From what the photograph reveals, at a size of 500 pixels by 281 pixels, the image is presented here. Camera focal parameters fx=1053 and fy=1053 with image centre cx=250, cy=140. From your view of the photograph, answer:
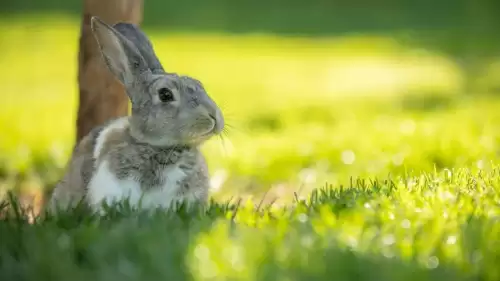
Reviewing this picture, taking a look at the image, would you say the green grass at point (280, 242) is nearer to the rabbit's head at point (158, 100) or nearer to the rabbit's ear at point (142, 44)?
the rabbit's head at point (158, 100)

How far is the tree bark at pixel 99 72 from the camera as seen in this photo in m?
5.87

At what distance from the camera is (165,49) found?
11.6m

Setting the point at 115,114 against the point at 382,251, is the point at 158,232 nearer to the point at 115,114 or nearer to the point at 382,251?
the point at 382,251

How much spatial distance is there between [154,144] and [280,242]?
1.20m

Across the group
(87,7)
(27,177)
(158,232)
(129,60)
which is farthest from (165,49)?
(158,232)

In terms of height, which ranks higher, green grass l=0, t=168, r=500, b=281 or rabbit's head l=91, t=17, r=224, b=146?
rabbit's head l=91, t=17, r=224, b=146

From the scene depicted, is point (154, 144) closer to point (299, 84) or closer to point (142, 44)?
point (142, 44)

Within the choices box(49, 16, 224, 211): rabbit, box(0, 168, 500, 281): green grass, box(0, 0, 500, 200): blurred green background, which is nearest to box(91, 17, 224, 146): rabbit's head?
box(49, 16, 224, 211): rabbit

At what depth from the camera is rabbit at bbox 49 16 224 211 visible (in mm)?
4355

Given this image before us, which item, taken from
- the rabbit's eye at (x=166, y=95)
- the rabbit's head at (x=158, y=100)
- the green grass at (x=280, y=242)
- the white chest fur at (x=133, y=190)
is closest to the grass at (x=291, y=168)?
the green grass at (x=280, y=242)

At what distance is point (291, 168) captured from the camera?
7.12 metres

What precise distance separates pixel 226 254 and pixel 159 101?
135 centimetres

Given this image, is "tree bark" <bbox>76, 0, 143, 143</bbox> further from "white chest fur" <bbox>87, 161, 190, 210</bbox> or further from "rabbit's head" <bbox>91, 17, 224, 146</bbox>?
"white chest fur" <bbox>87, 161, 190, 210</bbox>

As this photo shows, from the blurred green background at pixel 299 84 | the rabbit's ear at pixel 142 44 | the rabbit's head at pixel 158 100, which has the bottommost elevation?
the blurred green background at pixel 299 84
